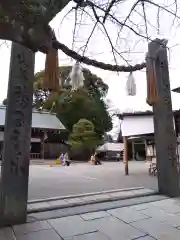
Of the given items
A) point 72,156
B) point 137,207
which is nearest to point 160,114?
point 137,207

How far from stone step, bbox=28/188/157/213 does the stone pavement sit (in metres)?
0.61

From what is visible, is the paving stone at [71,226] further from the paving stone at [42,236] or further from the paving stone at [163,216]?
the paving stone at [163,216]

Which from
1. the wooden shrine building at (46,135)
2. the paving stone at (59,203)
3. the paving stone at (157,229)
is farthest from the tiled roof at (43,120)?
the paving stone at (157,229)

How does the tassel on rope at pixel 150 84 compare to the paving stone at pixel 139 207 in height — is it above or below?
above

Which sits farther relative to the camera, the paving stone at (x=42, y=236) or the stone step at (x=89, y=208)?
the stone step at (x=89, y=208)

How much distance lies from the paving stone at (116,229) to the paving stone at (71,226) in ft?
0.50

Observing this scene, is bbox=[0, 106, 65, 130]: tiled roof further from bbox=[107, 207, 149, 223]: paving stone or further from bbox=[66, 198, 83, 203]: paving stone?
bbox=[107, 207, 149, 223]: paving stone

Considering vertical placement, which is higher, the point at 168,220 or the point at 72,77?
the point at 72,77

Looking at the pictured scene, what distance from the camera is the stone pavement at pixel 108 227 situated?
3.61m

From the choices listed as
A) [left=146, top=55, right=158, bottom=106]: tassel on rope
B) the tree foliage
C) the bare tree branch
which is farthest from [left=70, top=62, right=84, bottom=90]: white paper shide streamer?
the tree foliage

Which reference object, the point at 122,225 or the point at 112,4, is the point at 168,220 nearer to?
the point at 122,225

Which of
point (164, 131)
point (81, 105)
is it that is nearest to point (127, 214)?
point (164, 131)

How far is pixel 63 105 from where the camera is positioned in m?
28.5

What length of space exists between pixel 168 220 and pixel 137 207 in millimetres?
846
